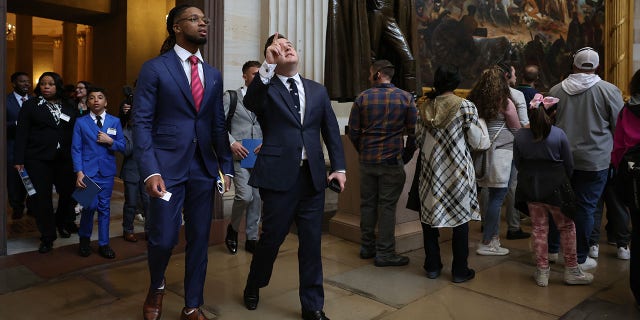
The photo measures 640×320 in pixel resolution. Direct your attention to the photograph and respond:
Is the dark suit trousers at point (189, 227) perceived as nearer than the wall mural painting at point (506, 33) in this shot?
Yes

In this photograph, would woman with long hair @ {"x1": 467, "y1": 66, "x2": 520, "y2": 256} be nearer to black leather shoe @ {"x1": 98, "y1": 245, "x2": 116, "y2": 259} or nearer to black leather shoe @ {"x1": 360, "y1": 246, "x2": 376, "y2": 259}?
black leather shoe @ {"x1": 360, "y1": 246, "x2": 376, "y2": 259}

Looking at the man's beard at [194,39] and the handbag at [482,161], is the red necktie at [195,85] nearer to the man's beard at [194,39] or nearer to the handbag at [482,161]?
the man's beard at [194,39]

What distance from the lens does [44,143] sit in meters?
4.68

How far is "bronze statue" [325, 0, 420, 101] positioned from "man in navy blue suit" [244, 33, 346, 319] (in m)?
2.14

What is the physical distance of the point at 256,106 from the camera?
3.00 m

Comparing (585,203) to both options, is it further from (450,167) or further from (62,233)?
(62,233)

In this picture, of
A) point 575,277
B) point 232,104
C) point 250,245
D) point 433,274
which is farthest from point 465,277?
point 232,104

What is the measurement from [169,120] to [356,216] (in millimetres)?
2847

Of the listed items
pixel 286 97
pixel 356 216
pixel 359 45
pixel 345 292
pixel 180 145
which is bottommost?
pixel 345 292

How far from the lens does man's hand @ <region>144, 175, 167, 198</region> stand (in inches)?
105

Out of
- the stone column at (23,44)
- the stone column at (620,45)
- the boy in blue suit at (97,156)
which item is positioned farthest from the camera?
the stone column at (23,44)

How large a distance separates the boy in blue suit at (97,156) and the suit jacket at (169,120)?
6.02ft

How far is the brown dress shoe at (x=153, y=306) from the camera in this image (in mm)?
3014

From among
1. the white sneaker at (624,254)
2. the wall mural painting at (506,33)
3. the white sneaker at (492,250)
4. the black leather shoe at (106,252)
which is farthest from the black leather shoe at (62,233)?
the wall mural painting at (506,33)
